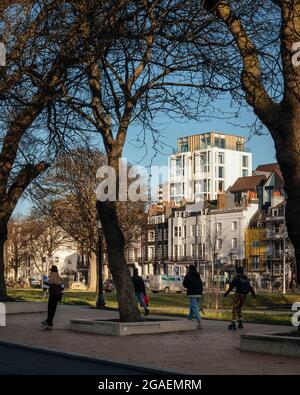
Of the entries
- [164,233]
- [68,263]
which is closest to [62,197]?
[164,233]

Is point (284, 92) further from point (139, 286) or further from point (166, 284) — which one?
point (166, 284)

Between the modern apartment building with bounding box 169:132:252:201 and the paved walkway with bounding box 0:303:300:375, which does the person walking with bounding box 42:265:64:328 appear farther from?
the modern apartment building with bounding box 169:132:252:201

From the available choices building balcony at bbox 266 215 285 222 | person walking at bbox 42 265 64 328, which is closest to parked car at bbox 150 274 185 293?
building balcony at bbox 266 215 285 222

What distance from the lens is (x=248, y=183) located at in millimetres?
112938

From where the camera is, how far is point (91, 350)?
1644 centimetres

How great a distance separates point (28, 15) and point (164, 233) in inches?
4077

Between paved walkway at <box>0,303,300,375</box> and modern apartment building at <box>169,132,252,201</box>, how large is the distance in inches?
4966

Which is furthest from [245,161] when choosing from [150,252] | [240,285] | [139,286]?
[240,285]

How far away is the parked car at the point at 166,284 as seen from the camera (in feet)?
256

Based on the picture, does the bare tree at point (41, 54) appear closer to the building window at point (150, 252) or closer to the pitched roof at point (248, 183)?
the pitched roof at point (248, 183)

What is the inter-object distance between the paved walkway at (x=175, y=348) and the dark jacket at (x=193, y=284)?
1.09m

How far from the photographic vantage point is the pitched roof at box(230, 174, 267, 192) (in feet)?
363

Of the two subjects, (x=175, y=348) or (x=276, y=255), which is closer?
(x=175, y=348)

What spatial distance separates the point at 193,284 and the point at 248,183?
91156 millimetres
